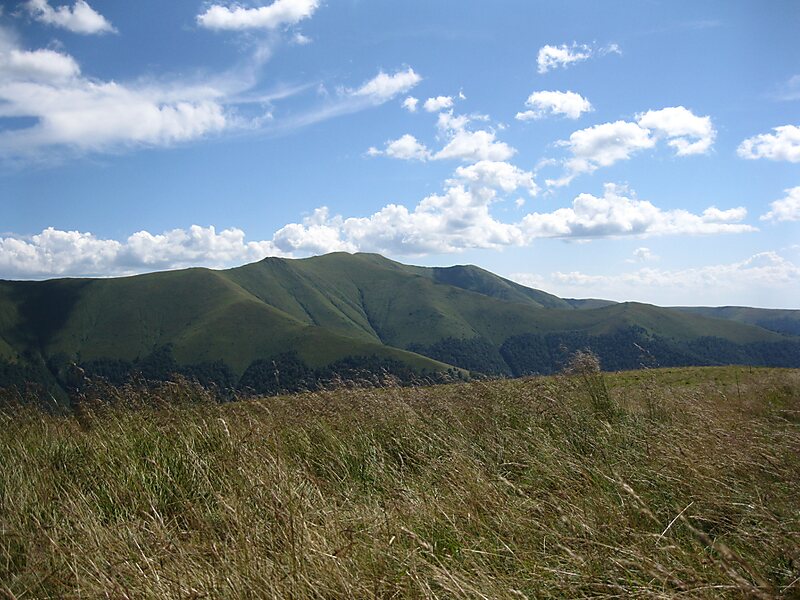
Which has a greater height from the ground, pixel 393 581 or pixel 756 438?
pixel 756 438

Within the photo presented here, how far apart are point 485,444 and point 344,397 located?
3.21m

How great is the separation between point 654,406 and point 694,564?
5632 mm

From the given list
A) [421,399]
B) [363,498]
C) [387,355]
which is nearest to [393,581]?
[363,498]

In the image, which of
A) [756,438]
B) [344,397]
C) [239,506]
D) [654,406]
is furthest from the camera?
[344,397]

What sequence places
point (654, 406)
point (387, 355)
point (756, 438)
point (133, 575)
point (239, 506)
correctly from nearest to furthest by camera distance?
point (133, 575), point (239, 506), point (756, 438), point (654, 406), point (387, 355)

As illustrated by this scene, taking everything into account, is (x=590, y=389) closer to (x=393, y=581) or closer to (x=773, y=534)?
(x=773, y=534)

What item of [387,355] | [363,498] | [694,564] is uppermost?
[694,564]

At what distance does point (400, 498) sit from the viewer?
5.60 metres

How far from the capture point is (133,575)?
3688mm

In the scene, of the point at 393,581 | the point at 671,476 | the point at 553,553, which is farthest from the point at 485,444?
the point at 393,581

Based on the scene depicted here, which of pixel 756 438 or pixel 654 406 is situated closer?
pixel 756 438

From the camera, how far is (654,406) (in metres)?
8.64

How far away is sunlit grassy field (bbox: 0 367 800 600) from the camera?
3439 millimetres

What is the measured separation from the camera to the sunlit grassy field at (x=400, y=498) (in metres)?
3.44
